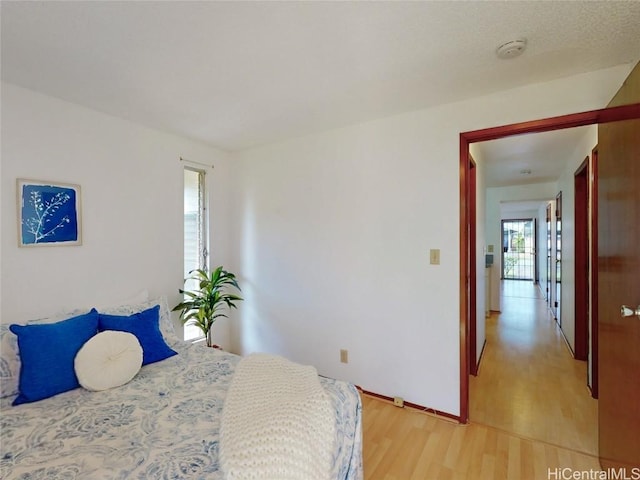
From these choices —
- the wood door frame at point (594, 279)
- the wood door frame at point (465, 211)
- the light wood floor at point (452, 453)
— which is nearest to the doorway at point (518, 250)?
the wood door frame at point (594, 279)

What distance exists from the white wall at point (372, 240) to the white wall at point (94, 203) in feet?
2.68

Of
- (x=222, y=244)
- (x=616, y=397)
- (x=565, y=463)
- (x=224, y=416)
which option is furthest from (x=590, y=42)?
(x=222, y=244)

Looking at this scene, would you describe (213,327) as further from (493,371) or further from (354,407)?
(493,371)

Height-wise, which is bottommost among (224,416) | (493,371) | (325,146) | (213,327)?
(493,371)

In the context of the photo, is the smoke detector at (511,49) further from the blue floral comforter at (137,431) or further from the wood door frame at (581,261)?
the wood door frame at (581,261)

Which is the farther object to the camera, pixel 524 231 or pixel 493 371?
pixel 524 231

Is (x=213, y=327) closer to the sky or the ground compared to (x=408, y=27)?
closer to the ground

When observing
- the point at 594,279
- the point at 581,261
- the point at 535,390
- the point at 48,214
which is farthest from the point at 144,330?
the point at 581,261

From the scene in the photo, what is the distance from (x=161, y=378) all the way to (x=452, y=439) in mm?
1900

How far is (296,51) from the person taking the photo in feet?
5.19

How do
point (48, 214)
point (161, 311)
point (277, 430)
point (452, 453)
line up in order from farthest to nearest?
1. point (161, 311)
2. point (48, 214)
3. point (452, 453)
4. point (277, 430)

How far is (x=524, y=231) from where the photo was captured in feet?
31.5

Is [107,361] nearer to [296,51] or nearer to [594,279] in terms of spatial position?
[296,51]

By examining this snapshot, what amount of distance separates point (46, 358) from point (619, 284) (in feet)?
9.75
